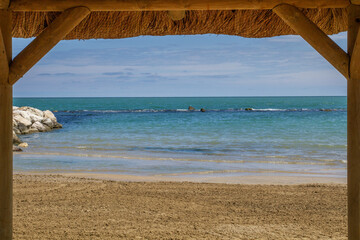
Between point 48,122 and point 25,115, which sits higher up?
point 25,115

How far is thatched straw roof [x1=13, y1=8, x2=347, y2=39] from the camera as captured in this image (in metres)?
3.42

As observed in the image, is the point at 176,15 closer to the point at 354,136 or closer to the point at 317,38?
the point at 317,38

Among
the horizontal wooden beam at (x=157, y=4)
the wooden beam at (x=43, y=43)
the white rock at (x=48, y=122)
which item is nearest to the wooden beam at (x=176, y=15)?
the horizontal wooden beam at (x=157, y=4)

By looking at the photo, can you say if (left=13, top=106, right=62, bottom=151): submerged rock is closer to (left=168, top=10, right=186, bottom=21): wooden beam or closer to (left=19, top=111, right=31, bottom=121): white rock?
(left=19, top=111, right=31, bottom=121): white rock

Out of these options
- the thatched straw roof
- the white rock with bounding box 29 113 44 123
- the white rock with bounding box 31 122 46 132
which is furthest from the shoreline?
the white rock with bounding box 29 113 44 123

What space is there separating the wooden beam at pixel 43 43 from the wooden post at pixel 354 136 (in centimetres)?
184

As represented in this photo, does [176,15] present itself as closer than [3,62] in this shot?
No

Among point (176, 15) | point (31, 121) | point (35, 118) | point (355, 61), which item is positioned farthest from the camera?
point (35, 118)

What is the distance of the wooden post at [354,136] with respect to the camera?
2660 mm

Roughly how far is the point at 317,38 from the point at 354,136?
69 cm

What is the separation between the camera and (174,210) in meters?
5.36

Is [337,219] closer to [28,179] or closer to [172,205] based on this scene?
[172,205]

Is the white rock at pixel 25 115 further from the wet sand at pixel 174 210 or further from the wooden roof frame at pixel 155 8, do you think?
the wooden roof frame at pixel 155 8

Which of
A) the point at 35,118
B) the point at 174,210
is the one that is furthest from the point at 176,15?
the point at 35,118
